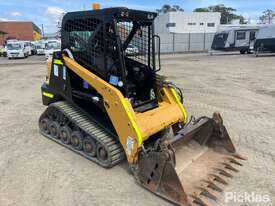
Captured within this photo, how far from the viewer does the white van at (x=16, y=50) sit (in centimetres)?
2998

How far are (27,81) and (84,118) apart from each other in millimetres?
9753

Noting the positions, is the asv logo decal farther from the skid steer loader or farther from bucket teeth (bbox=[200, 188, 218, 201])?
bucket teeth (bbox=[200, 188, 218, 201])

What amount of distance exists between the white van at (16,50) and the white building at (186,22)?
27.8 metres

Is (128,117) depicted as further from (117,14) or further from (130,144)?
(117,14)

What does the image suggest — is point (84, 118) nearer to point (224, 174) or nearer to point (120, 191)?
point (120, 191)

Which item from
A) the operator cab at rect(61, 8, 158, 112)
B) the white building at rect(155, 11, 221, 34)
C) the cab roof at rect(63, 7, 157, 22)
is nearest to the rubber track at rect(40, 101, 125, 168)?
the operator cab at rect(61, 8, 158, 112)

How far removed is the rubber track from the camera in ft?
14.4

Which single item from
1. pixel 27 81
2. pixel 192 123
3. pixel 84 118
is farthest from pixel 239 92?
pixel 27 81

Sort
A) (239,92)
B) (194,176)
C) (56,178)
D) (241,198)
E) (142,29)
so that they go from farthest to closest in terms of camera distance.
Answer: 1. (239,92)
2. (142,29)
3. (56,178)
4. (194,176)
5. (241,198)

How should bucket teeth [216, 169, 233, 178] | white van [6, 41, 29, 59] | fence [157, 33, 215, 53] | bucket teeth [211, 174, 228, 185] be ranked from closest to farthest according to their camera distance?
bucket teeth [211, 174, 228, 185] < bucket teeth [216, 169, 233, 178] < white van [6, 41, 29, 59] < fence [157, 33, 215, 53]

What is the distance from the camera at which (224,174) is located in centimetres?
414

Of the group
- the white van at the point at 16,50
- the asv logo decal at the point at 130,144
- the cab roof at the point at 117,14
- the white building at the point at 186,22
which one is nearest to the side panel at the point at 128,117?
the asv logo decal at the point at 130,144

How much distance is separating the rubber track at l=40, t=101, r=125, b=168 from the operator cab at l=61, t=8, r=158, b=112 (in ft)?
1.36

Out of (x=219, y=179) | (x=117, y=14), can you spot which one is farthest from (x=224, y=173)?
(x=117, y=14)
